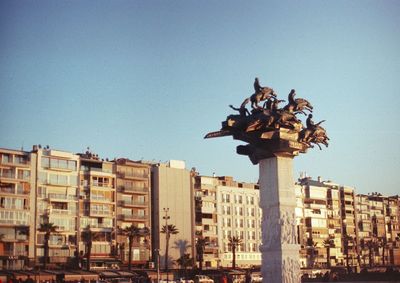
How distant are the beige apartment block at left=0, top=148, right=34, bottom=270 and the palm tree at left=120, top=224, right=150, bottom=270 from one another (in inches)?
470

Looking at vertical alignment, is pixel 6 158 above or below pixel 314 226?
above

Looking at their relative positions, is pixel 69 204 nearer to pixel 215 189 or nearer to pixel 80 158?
pixel 80 158

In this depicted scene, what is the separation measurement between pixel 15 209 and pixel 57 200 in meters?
5.63

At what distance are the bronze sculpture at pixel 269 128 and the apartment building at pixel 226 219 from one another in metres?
64.1

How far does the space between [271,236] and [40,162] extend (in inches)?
2086

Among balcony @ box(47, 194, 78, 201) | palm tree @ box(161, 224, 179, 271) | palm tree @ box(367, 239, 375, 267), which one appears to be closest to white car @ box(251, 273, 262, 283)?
palm tree @ box(161, 224, 179, 271)

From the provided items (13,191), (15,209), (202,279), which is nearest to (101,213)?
(15,209)

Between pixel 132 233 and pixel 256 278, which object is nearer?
pixel 132 233

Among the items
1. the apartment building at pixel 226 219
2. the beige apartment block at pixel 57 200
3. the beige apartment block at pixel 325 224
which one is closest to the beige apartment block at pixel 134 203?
the beige apartment block at pixel 57 200

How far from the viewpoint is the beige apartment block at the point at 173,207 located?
287 feet

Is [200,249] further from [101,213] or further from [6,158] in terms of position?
[6,158]

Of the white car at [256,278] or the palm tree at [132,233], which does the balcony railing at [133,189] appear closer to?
the palm tree at [132,233]

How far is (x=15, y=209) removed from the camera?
241ft

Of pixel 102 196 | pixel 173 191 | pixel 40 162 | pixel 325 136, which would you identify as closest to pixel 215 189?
pixel 173 191
